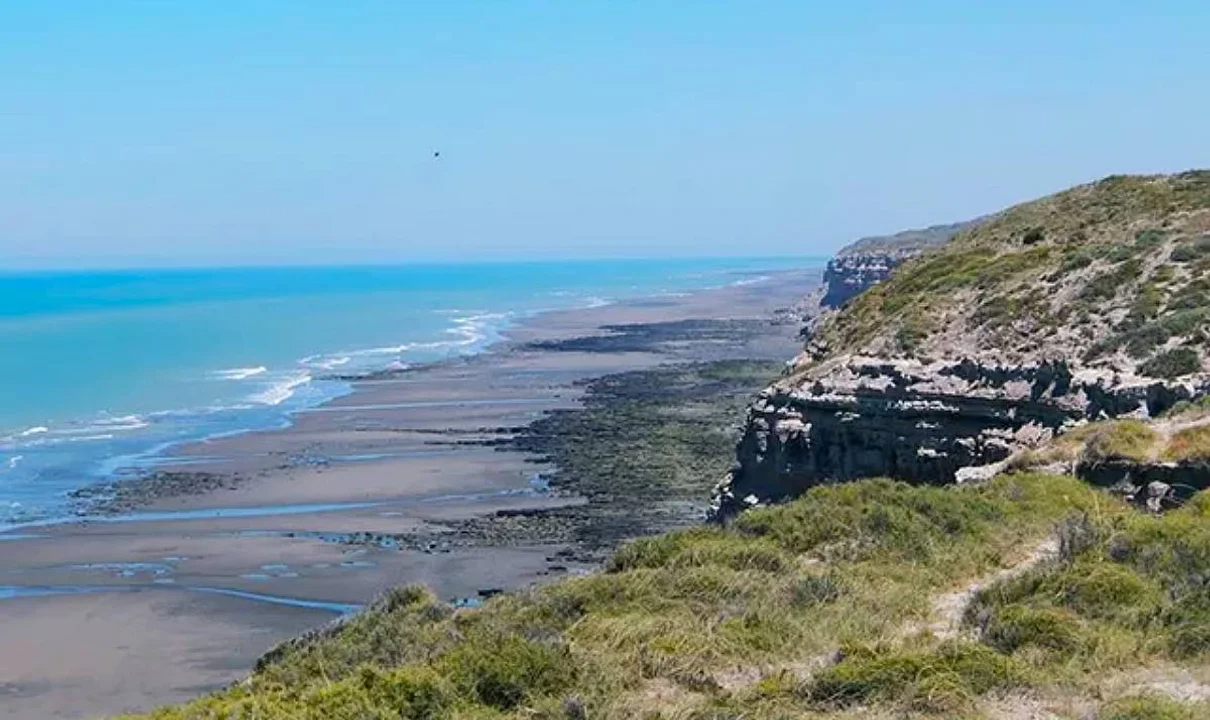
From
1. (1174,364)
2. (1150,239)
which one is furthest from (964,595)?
(1150,239)

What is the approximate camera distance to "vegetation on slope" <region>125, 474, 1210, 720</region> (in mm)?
9758

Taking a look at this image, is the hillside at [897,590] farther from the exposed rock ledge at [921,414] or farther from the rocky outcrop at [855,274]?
the rocky outcrop at [855,274]

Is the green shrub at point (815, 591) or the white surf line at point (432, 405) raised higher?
the green shrub at point (815, 591)

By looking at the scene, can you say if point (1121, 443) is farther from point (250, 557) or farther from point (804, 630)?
point (250, 557)

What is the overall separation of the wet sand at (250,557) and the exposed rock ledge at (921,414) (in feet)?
28.5

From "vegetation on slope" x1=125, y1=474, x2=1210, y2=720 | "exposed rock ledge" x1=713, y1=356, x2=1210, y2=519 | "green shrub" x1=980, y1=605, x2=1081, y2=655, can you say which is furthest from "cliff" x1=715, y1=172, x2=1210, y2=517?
"green shrub" x1=980, y1=605, x2=1081, y2=655

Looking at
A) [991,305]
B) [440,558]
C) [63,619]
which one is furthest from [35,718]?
[991,305]

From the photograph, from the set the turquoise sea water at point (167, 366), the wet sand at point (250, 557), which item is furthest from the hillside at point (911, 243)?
the wet sand at point (250, 557)

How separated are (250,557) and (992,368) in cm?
2112

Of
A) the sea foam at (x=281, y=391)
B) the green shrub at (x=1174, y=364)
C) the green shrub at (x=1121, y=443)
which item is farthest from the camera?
the sea foam at (x=281, y=391)

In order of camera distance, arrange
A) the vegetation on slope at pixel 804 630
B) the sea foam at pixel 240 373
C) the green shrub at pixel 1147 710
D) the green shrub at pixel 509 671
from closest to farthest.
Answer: the green shrub at pixel 1147 710 → the vegetation on slope at pixel 804 630 → the green shrub at pixel 509 671 → the sea foam at pixel 240 373

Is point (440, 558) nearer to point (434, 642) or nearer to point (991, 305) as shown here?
point (991, 305)

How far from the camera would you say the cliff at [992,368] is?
24.3 metres

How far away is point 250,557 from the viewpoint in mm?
36156
